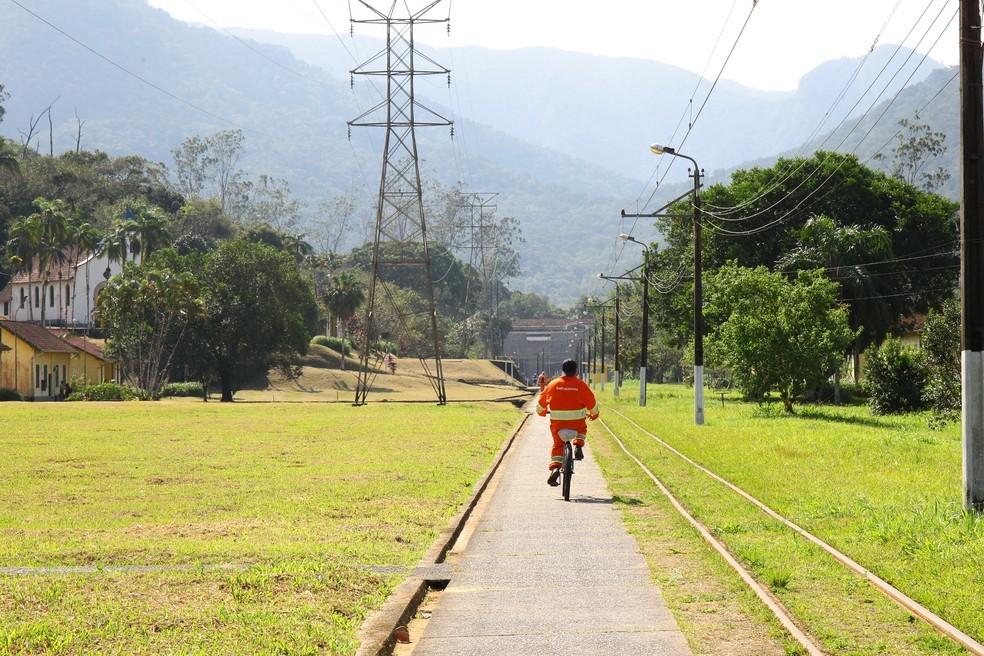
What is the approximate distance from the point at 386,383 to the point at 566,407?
293ft

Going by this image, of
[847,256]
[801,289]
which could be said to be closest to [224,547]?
[801,289]

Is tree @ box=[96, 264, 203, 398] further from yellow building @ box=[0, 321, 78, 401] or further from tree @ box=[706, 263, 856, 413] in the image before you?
tree @ box=[706, 263, 856, 413]

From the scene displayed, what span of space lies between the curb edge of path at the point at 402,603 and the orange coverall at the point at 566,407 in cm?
342

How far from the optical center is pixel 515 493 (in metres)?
20.5

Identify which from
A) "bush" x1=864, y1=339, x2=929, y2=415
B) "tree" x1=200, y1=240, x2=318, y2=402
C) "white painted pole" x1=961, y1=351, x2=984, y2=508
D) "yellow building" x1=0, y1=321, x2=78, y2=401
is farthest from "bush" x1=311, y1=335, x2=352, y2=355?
"white painted pole" x1=961, y1=351, x2=984, y2=508

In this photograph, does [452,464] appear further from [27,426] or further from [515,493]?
[27,426]

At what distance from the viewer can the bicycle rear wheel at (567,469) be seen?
19016 mm

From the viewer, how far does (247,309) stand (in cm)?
8831

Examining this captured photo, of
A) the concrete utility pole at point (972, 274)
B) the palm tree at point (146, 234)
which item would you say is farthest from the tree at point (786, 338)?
the palm tree at point (146, 234)

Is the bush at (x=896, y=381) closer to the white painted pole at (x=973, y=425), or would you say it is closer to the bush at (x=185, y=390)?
the white painted pole at (x=973, y=425)

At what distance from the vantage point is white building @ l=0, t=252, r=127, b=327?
121m

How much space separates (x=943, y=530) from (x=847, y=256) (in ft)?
183

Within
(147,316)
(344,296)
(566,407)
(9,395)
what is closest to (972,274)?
(566,407)

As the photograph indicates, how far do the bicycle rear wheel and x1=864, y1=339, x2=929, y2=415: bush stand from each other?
1358 inches
